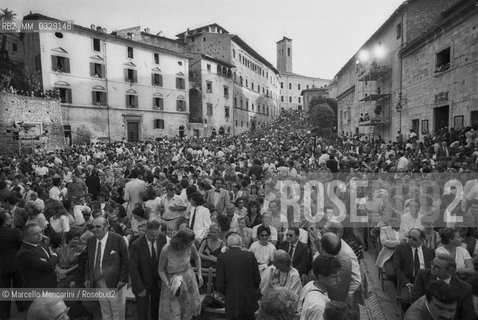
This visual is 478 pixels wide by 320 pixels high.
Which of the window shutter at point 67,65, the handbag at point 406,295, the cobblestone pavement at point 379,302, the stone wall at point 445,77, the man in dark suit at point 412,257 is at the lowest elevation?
the cobblestone pavement at point 379,302

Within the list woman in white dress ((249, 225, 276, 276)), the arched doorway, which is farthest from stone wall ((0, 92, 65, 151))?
woman in white dress ((249, 225, 276, 276))

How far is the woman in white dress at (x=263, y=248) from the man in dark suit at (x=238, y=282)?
2.35 feet

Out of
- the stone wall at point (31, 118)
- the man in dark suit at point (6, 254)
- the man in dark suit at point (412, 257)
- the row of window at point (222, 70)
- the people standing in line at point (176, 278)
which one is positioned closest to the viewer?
the people standing in line at point (176, 278)

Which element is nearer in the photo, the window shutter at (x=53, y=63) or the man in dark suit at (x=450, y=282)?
the man in dark suit at (x=450, y=282)

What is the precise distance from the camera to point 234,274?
3.83m

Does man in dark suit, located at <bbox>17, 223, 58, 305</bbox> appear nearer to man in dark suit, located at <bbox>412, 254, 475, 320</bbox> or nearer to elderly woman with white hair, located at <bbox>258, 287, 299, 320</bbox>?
elderly woman with white hair, located at <bbox>258, 287, 299, 320</bbox>

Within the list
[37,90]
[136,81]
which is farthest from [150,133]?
[37,90]

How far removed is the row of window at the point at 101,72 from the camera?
28.2 metres

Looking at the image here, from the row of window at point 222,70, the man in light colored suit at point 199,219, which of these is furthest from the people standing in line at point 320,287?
the row of window at point 222,70

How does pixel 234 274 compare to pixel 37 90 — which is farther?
pixel 37 90

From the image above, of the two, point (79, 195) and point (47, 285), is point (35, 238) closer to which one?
point (47, 285)

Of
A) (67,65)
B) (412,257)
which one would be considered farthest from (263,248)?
(67,65)

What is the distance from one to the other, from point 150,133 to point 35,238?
3216 centimetres

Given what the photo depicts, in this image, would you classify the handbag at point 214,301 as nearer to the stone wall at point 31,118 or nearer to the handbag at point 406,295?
the handbag at point 406,295
